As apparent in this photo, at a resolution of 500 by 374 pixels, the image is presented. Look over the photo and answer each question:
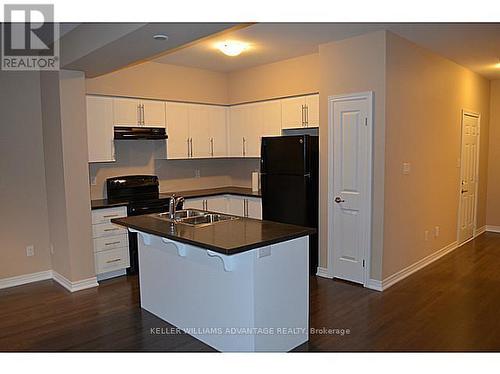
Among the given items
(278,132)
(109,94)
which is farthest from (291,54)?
(109,94)

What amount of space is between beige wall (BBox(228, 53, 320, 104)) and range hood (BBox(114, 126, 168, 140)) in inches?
53.0

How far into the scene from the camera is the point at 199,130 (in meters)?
5.77

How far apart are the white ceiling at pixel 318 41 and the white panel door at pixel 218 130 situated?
0.66 metres

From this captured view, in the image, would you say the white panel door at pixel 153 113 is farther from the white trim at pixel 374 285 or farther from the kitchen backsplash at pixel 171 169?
the white trim at pixel 374 285

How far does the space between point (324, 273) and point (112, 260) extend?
7.95 feet

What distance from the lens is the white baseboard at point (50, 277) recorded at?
4.29 m

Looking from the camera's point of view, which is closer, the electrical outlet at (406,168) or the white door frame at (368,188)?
the white door frame at (368,188)

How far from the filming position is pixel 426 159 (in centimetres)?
483

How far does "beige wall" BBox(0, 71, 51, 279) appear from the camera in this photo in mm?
4332

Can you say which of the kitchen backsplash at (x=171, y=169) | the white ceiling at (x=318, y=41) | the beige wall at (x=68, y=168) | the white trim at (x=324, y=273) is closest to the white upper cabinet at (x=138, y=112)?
the kitchen backsplash at (x=171, y=169)

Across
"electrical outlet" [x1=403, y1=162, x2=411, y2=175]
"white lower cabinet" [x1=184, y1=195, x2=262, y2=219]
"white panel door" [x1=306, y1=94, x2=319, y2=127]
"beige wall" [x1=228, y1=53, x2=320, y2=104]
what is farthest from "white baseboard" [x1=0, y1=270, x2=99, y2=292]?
"electrical outlet" [x1=403, y1=162, x2=411, y2=175]

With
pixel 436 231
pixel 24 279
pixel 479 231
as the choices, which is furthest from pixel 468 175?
pixel 24 279

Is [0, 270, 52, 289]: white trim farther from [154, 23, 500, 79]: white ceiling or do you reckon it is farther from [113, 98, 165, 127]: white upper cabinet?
[154, 23, 500, 79]: white ceiling
